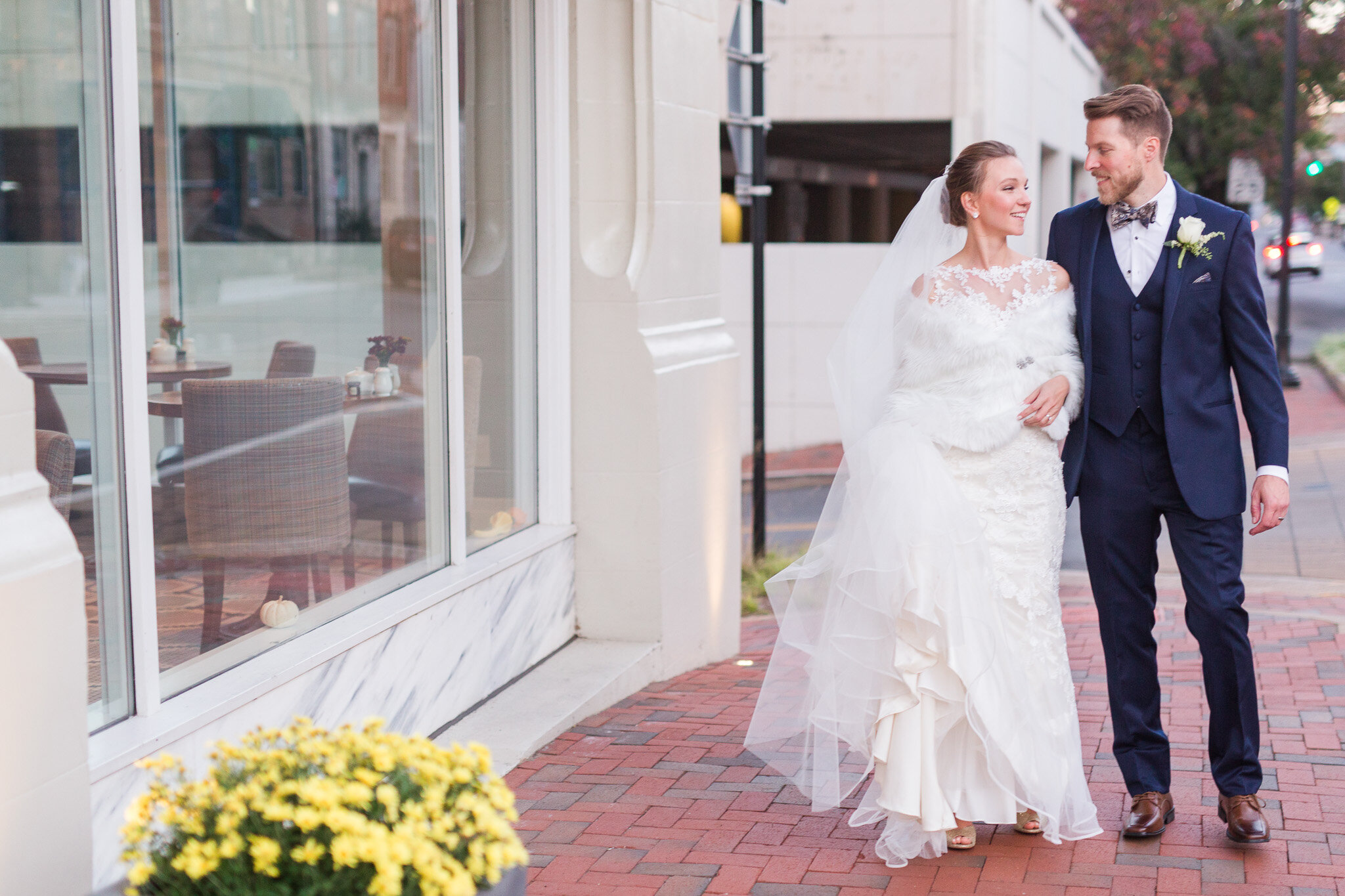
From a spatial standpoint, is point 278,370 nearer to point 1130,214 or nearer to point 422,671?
point 422,671

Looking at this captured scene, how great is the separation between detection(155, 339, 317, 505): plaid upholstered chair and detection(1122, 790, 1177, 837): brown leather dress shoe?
2.83 m

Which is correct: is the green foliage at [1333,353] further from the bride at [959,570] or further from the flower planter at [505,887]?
the flower planter at [505,887]

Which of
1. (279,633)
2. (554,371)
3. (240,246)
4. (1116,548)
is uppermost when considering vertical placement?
(240,246)

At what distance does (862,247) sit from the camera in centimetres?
1584

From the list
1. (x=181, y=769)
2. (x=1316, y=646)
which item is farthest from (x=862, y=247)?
(x=181, y=769)

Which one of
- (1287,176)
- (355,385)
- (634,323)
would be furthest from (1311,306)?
(355,385)

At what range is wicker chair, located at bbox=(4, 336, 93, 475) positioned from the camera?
3.29 meters

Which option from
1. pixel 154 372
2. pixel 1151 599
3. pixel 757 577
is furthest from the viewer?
pixel 757 577

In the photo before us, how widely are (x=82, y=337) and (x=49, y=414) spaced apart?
213 millimetres

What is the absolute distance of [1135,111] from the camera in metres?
3.87

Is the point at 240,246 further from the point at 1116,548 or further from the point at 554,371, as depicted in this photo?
the point at 1116,548

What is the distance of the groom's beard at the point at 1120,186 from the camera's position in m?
3.93

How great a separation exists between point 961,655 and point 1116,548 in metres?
0.64

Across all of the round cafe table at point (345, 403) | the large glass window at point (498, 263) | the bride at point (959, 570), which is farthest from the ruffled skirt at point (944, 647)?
the large glass window at point (498, 263)
